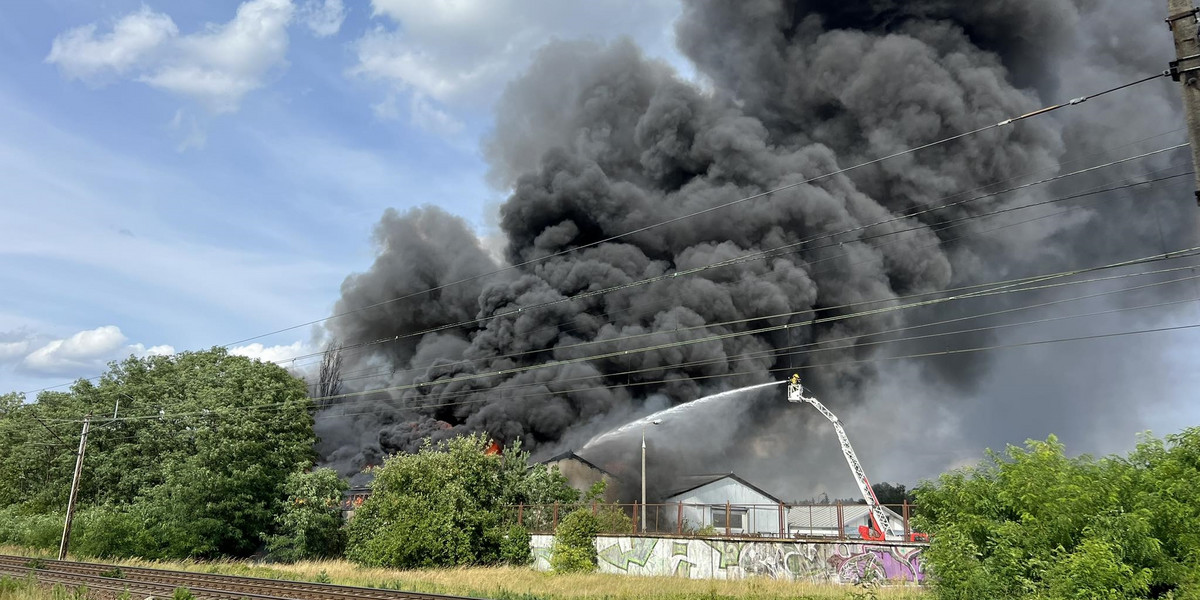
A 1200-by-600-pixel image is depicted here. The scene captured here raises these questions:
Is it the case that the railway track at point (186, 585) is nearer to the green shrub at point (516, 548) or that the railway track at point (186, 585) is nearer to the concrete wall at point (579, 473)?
the green shrub at point (516, 548)

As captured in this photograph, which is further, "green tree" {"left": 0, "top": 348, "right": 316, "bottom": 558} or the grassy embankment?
"green tree" {"left": 0, "top": 348, "right": 316, "bottom": 558}

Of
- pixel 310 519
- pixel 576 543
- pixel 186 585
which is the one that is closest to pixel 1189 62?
pixel 186 585

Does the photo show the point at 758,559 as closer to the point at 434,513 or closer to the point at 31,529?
the point at 434,513

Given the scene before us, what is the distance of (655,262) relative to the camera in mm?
58562

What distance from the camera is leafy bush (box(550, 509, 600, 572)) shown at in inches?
1096

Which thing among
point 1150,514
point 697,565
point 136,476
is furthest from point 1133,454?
point 136,476

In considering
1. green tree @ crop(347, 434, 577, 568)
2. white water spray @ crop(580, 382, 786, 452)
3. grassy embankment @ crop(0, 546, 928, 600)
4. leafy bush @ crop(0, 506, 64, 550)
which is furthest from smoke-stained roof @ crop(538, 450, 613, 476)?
leafy bush @ crop(0, 506, 64, 550)

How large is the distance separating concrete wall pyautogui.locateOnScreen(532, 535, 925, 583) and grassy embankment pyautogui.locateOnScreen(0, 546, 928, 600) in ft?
4.00

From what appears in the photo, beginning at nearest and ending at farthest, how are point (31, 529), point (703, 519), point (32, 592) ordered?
point (32, 592) → point (703, 519) → point (31, 529)

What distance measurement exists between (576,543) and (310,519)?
532 inches

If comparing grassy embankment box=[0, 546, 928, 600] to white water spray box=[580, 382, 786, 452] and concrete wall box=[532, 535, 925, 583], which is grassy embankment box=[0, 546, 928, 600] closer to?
concrete wall box=[532, 535, 925, 583]

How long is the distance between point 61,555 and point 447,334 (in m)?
45.4

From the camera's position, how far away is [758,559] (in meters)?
25.1

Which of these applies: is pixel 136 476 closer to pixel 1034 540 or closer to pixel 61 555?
pixel 61 555
